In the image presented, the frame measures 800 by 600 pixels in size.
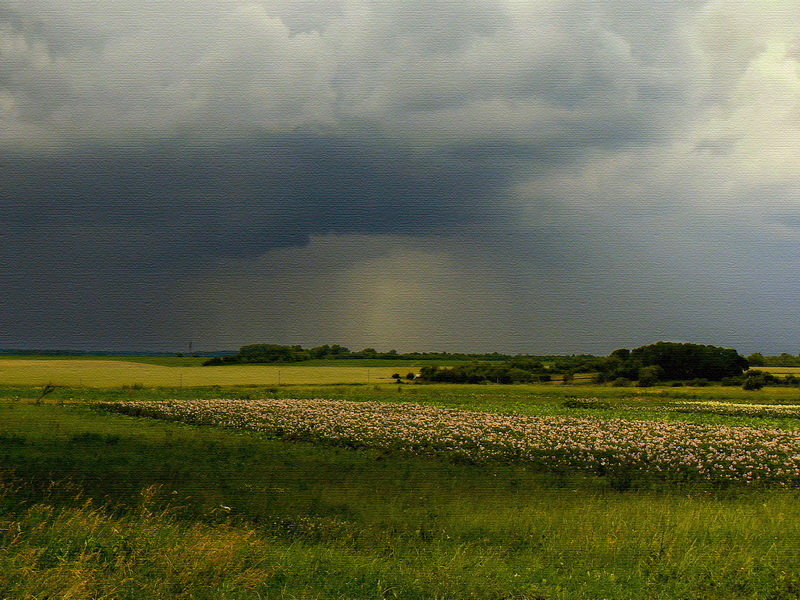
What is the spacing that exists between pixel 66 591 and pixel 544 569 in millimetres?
5679

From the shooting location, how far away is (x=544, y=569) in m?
8.46

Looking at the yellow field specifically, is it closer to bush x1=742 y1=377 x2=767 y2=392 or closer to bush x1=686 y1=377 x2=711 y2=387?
bush x1=686 y1=377 x2=711 y2=387

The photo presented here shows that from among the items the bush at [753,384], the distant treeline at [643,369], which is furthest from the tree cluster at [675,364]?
the bush at [753,384]

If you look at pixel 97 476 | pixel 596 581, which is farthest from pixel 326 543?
pixel 97 476

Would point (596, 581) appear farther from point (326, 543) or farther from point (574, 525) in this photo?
point (326, 543)

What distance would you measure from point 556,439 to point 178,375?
196 feet

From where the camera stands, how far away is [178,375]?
241ft

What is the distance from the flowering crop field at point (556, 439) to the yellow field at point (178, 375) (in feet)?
113

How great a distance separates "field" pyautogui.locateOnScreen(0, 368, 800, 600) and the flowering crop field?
0.11 m

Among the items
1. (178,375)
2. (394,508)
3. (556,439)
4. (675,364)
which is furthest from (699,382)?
(394,508)

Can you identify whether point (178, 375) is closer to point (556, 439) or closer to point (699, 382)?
point (699, 382)

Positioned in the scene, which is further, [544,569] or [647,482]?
[647,482]

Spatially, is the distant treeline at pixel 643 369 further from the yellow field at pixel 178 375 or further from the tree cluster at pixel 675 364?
the yellow field at pixel 178 375

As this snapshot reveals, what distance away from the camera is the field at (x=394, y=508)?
24.6ft
